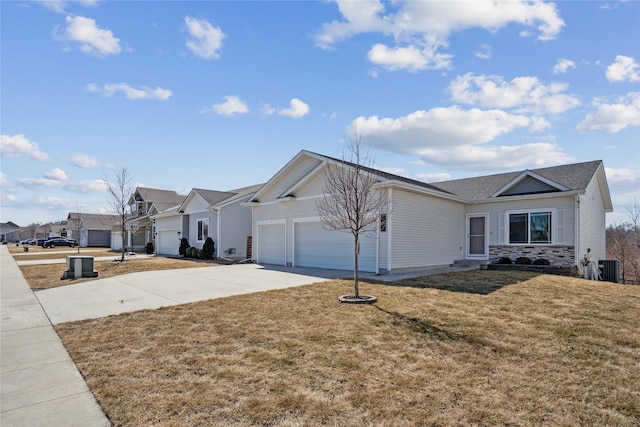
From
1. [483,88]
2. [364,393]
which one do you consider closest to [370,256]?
[483,88]

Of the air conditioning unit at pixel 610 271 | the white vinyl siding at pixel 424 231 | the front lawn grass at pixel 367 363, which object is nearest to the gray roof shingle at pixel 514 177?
the white vinyl siding at pixel 424 231

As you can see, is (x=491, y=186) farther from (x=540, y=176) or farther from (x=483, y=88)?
(x=483, y=88)

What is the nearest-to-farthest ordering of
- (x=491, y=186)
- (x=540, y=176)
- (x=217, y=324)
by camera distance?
(x=217, y=324) < (x=540, y=176) < (x=491, y=186)

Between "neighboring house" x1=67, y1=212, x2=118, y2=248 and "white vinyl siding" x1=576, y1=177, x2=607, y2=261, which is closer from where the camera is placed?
"white vinyl siding" x1=576, y1=177, x2=607, y2=261

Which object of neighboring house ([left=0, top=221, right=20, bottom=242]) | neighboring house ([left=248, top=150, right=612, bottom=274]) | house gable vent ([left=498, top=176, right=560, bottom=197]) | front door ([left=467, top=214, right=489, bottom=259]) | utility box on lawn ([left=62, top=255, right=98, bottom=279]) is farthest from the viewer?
neighboring house ([left=0, top=221, right=20, bottom=242])

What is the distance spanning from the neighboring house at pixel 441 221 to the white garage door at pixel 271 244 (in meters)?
0.05

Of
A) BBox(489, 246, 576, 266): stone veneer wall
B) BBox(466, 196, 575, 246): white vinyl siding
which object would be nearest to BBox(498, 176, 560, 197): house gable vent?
BBox(466, 196, 575, 246): white vinyl siding

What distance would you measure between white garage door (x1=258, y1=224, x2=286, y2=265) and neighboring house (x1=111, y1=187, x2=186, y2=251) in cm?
2152

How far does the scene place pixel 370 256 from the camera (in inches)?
592

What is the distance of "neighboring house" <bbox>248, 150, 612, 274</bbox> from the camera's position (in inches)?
587

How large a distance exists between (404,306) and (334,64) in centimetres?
1061

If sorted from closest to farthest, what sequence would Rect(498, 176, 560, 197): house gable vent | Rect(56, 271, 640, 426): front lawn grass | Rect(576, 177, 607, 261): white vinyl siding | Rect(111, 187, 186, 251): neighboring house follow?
Rect(56, 271, 640, 426): front lawn grass, Rect(576, 177, 607, 261): white vinyl siding, Rect(498, 176, 560, 197): house gable vent, Rect(111, 187, 186, 251): neighboring house

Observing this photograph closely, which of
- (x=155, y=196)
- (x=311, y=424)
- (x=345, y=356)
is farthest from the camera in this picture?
(x=155, y=196)

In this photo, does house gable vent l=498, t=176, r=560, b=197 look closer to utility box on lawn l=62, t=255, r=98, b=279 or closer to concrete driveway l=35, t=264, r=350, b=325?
concrete driveway l=35, t=264, r=350, b=325
